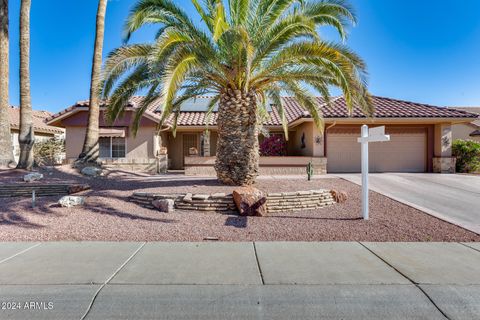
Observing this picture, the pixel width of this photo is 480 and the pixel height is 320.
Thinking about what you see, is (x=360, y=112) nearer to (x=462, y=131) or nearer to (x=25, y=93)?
(x=462, y=131)

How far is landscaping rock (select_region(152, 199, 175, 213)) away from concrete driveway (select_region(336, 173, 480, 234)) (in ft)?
21.6

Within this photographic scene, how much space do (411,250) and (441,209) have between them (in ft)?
12.1

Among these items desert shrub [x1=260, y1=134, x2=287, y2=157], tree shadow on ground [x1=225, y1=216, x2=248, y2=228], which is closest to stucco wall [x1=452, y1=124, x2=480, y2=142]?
desert shrub [x1=260, y1=134, x2=287, y2=157]

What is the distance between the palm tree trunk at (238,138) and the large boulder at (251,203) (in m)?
1.85

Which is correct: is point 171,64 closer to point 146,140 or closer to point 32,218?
point 32,218

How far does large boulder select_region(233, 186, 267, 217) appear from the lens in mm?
7062

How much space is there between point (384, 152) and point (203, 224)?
13.0m

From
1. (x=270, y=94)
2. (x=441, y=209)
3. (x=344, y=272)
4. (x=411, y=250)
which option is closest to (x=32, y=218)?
(x=344, y=272)

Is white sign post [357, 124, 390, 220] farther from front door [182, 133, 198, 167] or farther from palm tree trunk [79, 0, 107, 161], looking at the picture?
front door [182, 133, 198, 167]

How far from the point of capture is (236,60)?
27.2 feet

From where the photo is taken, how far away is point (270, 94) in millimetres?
12227

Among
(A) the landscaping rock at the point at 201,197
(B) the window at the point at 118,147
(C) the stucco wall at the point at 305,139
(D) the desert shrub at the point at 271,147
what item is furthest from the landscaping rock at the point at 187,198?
(B) the window at the point at 118,147

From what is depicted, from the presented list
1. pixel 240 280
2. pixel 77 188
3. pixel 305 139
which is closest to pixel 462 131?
pixel 305 139

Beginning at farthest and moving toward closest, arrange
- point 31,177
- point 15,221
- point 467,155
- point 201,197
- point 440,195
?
point 467,155 → point 31,177 → point 440,195 → point 201,197 → point 15,221
